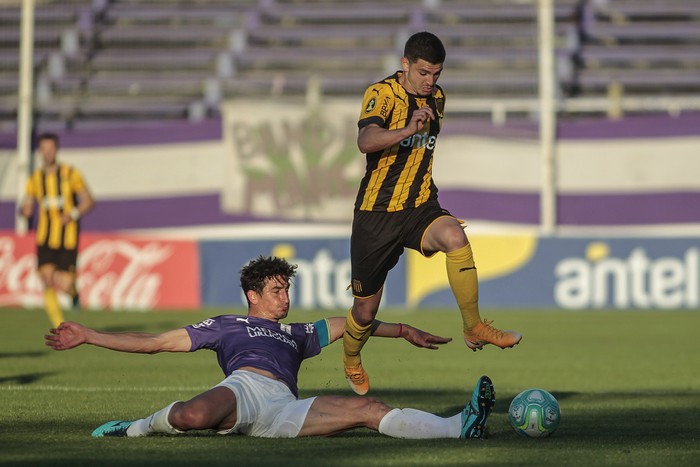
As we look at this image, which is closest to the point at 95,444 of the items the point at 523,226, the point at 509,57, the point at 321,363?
the point at 321,363

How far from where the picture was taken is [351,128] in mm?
24141

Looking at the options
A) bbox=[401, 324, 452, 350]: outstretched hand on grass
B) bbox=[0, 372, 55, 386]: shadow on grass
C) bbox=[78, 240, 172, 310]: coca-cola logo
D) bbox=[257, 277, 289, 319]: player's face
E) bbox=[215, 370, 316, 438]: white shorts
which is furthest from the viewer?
bbox=[78, 240, 172, 310]: coca-cola logo

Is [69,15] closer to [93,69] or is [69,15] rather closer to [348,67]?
[93,69]

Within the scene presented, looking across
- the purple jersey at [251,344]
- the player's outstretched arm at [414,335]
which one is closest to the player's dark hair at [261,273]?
the purple jersey at [251,344]

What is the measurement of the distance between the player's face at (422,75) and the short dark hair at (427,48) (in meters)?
0.03

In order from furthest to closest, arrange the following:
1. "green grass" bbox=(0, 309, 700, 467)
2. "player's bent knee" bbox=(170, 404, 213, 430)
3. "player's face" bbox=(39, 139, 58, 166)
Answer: "player's face" bbox=(39, 139, 58, 166) < "player's bent knee" bbox=(170, 404, 213, 430) < "green grass" bbox=(0, 309, 700, 467)

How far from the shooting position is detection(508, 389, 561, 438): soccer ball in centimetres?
778

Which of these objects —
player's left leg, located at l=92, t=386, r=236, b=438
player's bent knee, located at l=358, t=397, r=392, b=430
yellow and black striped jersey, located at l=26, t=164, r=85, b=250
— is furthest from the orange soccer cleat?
yellow and black striped jersey, located at l=26, t=164, r=85, b=250

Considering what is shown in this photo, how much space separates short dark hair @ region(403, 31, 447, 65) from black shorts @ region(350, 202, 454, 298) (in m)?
0.99

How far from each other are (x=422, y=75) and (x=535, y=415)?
88.7 inches

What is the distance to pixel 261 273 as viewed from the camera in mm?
7859

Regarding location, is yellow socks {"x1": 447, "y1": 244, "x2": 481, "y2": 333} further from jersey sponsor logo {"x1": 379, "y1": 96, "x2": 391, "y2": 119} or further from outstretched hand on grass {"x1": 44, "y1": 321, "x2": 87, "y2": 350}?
outstretched hand on grass {"x1": 44, "y1": 321, "x2": 87, "y2": 350}

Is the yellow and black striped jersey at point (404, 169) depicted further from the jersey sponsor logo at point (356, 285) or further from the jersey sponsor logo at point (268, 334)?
the jersey sponsor logo at point (268, 334)

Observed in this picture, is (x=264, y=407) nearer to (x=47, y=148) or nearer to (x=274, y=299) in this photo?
(x=274, y=299)
